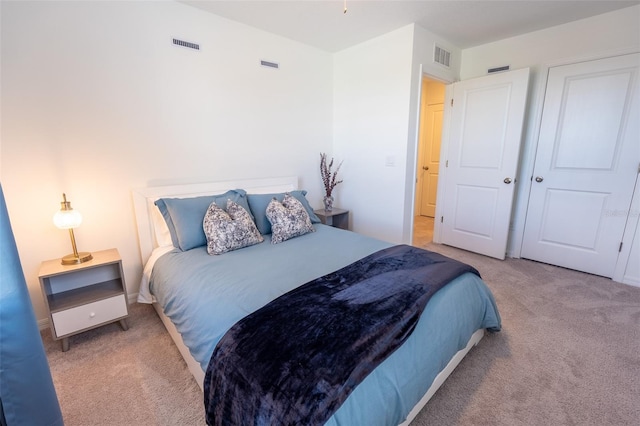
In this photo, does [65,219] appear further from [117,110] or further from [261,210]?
[261,210]

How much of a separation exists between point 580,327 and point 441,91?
416cm

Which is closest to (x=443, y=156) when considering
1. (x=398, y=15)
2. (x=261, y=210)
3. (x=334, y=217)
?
(x=334, y=217)

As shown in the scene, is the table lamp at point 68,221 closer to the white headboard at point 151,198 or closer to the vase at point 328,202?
the white headboard at point 151,198

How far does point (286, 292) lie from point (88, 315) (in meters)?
1.47

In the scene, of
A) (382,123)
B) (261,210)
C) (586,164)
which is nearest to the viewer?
(261,210)

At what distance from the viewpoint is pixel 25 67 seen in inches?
73.0

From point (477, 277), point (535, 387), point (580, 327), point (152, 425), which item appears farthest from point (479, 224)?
point (152, 425)

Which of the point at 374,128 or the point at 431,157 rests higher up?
the point at 374,128

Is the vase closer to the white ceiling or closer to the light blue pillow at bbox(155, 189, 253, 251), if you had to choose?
the light blue pillow at bbox(155, 189, 253, 251)

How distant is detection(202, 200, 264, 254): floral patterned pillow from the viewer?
6.91 ft

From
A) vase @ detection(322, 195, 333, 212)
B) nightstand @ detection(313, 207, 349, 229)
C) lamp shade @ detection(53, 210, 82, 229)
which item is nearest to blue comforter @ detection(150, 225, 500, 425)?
lamp shade @ detection(53, 210, 82, 229)

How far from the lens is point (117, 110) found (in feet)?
7.22

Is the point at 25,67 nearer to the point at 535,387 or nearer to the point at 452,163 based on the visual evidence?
the point at 535,387

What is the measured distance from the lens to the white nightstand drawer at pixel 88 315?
1.82m
